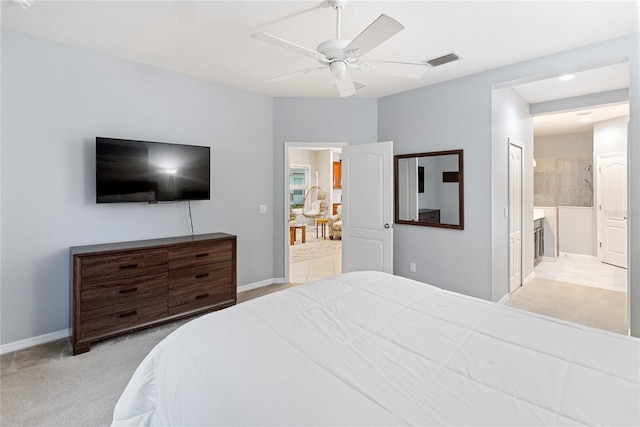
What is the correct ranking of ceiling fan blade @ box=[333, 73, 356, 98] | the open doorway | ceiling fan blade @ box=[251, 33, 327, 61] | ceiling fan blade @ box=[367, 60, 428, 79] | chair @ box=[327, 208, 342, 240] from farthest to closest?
chair @ box=[327, 208, 342, 240] < the open doorway < ceiling fan blade @ box=[333, 73, 356, 98] < ceiling fan blade @ box=[367, 60, 428, 79] < ceiling fan blade @ box=[251, 33, 327, 61]

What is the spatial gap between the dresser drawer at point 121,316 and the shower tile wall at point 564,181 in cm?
746

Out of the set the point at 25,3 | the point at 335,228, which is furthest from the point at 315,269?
the point at 25,3

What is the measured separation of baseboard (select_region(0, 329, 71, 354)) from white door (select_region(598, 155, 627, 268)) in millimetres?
7821

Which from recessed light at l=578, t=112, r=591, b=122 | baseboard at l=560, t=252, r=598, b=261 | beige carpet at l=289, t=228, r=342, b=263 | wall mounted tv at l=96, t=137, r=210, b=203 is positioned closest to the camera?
wall mounted tv at l=96, t=137, r=210, b=203

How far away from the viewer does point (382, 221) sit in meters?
4.16

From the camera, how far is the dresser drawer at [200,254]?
3.19 meters

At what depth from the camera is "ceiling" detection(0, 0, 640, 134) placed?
7.72 ft

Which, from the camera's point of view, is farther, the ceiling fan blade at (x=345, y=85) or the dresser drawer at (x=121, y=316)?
the dresser drawer at (x=121, y=316)

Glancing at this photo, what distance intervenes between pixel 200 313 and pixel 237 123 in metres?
2.38

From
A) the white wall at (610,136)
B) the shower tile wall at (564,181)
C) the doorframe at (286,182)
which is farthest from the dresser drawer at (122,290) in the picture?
the shower tile wall at (564,181)

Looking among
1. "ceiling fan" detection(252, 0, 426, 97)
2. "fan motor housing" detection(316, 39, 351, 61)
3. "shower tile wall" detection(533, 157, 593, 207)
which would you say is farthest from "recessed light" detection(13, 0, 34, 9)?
"shower tile wall" detection(533, 157, 593, 207)

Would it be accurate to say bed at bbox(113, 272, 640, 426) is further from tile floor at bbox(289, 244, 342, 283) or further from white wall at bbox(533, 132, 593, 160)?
white wall at bbox(533, 132, 593, 160)

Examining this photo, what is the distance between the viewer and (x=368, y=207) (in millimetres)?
4301

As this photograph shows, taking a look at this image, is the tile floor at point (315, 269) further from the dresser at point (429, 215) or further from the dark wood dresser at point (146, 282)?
the dresser at point (429, 215)
